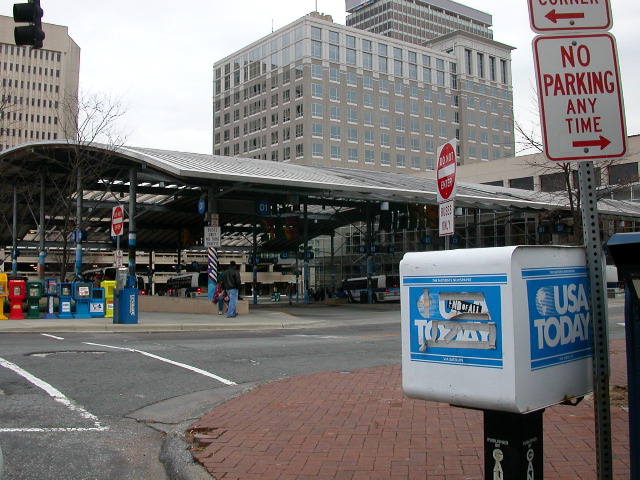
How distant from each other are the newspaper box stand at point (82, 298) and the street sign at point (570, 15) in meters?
19.1

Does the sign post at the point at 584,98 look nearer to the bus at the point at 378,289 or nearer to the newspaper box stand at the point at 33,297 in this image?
the newspaper box stand at the point at 33,297

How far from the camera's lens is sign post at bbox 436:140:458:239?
651cm

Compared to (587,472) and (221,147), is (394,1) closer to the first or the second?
(221,147)

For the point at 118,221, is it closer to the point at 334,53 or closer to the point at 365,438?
the point at 365,438

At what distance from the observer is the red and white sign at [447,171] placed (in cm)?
655

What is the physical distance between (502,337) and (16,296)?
1913 cm

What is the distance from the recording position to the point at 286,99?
8988 centimetres

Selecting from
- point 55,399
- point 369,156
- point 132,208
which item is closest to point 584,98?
point 55,399

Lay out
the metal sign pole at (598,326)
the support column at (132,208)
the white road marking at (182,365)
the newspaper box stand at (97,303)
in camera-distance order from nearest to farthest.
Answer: the metal sign pole at (598,326), the white road marking at (182,365), the newspaper box stand at (97,303), the support column at (132,208)

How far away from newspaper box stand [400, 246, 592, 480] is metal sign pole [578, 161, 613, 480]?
0.08 metres

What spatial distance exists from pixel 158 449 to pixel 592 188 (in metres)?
4.37

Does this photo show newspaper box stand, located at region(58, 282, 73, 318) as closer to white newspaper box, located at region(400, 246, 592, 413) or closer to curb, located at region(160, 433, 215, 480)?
curb, located at region(160, 433, 215, 480)

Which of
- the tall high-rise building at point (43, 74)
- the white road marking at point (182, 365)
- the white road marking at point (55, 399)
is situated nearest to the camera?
the white road marking at point (55, 399)

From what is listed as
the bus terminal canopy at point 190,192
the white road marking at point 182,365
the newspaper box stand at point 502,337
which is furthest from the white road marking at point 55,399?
the bus terminal canopy at point 190,192
